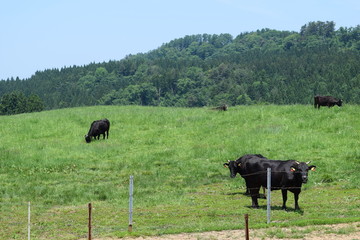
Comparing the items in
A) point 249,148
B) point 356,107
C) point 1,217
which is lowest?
point 1,217

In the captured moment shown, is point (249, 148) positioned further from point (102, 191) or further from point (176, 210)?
point (176, 210)

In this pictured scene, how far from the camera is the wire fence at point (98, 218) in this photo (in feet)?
65.2

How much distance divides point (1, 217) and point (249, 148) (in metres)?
18.4

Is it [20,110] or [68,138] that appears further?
[20,110]

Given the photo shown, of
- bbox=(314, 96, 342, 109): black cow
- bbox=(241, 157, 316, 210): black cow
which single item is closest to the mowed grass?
bbox=(241, 157, 316, 210): black cow

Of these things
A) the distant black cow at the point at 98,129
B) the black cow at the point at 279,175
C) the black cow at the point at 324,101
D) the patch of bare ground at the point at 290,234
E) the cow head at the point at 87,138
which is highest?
the black cow at the point at 324,101

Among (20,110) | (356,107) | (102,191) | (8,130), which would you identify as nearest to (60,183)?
(102,191)

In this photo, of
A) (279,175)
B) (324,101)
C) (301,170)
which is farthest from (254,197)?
(324,101)

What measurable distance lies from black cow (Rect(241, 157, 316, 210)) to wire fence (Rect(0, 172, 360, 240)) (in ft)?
2.83

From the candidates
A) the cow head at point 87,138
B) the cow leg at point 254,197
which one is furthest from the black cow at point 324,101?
the cow leg at point 254,197

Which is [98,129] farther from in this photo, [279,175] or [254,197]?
[279,175]

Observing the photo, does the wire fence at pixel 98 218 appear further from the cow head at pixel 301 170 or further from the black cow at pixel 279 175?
the cow head at pixel 301 170

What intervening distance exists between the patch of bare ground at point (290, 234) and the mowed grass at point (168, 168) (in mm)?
617

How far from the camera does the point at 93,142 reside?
44656 millimetres
